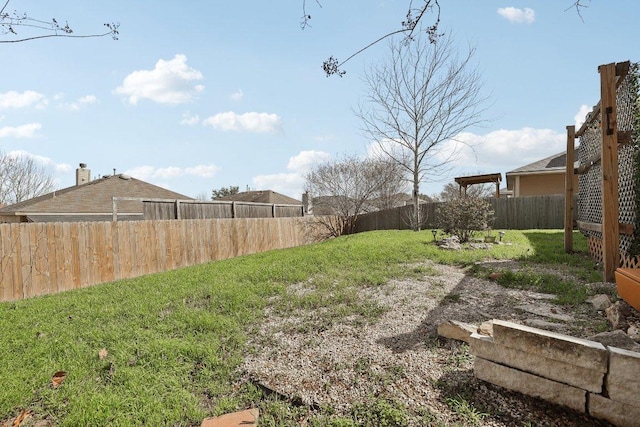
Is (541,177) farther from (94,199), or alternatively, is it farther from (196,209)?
(94,199)

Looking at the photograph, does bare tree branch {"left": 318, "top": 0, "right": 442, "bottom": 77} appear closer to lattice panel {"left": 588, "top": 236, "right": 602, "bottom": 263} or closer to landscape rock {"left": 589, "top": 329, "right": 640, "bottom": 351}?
landscape rock {"left": 589, "top": 329, "right": 640, "bottom": 351}

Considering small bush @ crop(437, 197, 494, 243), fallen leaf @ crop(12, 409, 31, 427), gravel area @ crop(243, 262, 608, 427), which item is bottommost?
fallen leaf @ crop(12, 409, 31, 427)

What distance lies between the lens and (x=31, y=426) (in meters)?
2.04

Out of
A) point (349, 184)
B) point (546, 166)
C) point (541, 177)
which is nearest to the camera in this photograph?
point (546, 166)

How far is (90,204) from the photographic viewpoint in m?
13.0

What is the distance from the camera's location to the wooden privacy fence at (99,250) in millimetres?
5598

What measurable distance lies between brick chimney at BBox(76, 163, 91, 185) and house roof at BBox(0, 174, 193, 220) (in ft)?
11.4

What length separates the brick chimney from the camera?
55.9ft

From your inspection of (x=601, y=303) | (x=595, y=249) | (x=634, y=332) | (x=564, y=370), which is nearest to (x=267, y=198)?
(x=595, y=249)

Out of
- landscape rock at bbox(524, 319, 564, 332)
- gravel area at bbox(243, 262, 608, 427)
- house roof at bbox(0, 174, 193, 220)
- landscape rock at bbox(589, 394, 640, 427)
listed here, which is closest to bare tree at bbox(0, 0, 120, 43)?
gravel area at bbox(243, 262, 608, 427)

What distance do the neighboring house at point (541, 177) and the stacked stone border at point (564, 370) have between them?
15.9 metres

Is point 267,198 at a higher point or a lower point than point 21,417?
higher

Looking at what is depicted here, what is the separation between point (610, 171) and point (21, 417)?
6.11 metres

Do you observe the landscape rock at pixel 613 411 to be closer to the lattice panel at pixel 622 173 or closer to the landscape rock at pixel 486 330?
the landscape rock at pixel 486 330
